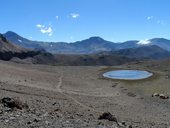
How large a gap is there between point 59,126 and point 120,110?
98.4 feet

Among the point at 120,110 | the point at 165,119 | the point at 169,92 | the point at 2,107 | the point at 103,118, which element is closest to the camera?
the point at 2,107

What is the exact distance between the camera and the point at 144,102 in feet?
214

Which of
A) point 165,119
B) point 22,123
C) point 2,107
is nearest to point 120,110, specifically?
point 165,119

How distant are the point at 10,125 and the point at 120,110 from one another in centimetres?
3142

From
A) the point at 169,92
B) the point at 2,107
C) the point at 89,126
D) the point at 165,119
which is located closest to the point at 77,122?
the point at 89,126

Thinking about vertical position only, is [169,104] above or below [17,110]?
below

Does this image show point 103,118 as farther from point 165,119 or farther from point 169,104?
point 169,104

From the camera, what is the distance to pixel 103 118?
26969mm

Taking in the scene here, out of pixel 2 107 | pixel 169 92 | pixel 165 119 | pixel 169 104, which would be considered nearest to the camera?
pixel 2 107

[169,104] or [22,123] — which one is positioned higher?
[22,123]

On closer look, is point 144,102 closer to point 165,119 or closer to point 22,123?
point 165,119

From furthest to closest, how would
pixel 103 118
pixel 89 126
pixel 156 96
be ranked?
pixel 156 96
pixel 103 118
pixel 89 126

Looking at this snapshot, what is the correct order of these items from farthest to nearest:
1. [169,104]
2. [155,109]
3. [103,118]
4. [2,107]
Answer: [169,104] → [155,109] → [103,118] → [2,107]

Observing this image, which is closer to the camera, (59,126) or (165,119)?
(59,126)
